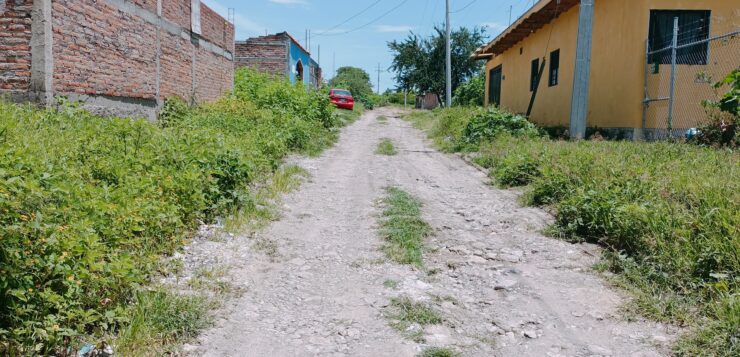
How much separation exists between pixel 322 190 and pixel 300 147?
4.06 metres

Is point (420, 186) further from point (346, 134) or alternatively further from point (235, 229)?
point (346, 134)

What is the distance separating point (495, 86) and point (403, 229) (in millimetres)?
19295

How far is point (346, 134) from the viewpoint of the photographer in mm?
16797

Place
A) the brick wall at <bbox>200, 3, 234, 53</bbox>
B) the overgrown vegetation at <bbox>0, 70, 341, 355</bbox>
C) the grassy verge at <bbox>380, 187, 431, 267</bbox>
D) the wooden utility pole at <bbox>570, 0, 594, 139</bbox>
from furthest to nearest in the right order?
the brick wall at <bbox>200, 3, 234, 53</bbox> < the wooden utility pole at <bbox>570, 0, 594, 139</bbox> < the grassy verge at <bbox>380, 187, 431, 267</bbox> < the overgrown vegetation at <bbox>0, 70, 341, 355</bbox>

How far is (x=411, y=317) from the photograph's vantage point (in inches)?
137

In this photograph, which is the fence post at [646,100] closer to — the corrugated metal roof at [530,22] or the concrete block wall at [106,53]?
the corrugated metal roof at [530,22]

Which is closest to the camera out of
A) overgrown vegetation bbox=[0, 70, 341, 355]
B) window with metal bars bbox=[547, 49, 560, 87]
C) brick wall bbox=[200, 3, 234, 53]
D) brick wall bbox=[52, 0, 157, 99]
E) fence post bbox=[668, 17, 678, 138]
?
overgrown vegetation bbox=[0, 70, 341, 355]

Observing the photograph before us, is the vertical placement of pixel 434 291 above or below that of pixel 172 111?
below

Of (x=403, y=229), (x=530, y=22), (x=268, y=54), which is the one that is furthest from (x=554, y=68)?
(x=268, y=54)

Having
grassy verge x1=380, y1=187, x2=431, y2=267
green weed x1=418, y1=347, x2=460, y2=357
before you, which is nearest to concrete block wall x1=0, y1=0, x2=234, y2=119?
grassy verge x1=380, y1=187, x2=431, y2=267

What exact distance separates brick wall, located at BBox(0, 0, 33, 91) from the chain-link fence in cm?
992

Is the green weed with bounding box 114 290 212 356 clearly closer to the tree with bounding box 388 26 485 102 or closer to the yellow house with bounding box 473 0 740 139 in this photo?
the yellow house with bounding box 473 0 740 139

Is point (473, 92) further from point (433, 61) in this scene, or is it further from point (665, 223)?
point (665, 223)

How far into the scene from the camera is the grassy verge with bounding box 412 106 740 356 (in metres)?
3.32
